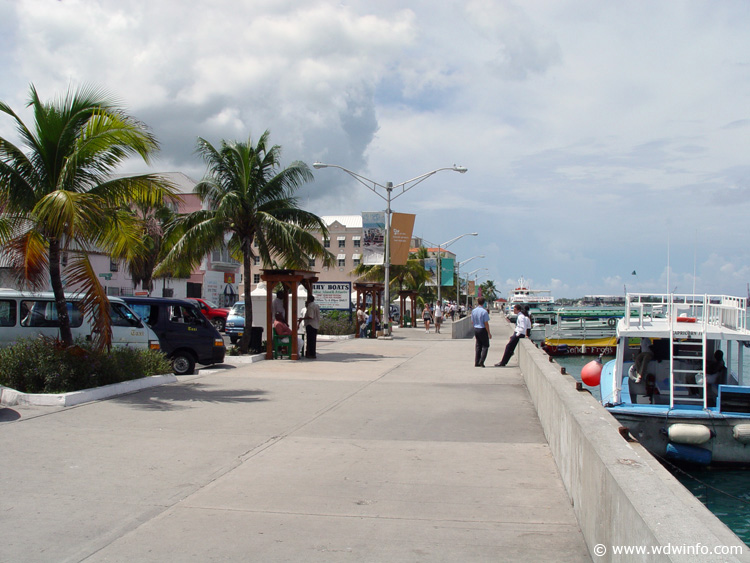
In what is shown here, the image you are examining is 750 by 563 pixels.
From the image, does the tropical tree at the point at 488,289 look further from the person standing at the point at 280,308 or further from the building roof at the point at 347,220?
the person standing at the point at 280,308

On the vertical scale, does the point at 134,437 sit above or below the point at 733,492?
above

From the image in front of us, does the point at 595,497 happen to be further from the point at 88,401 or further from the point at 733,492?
the point at 88,401

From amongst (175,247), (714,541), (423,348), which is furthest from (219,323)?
(714,541)

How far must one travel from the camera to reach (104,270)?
38.7 m

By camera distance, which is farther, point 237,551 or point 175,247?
point 175,247

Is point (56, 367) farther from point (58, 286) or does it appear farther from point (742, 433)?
point (742, 433)

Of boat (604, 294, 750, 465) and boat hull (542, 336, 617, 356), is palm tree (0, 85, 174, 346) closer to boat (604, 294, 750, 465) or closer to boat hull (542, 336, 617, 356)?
boat (604, 294, 750, 465)

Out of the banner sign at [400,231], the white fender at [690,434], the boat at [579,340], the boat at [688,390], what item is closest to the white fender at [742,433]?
the boat at [688,390]

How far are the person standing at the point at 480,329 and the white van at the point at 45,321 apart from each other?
24.2 ft

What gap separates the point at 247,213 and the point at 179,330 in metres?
4.82

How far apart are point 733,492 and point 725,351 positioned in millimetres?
3998

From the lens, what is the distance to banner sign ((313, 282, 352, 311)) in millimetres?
33250

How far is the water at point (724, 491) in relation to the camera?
8.42 m

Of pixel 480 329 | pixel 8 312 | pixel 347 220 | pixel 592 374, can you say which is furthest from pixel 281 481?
pixel 347 220
